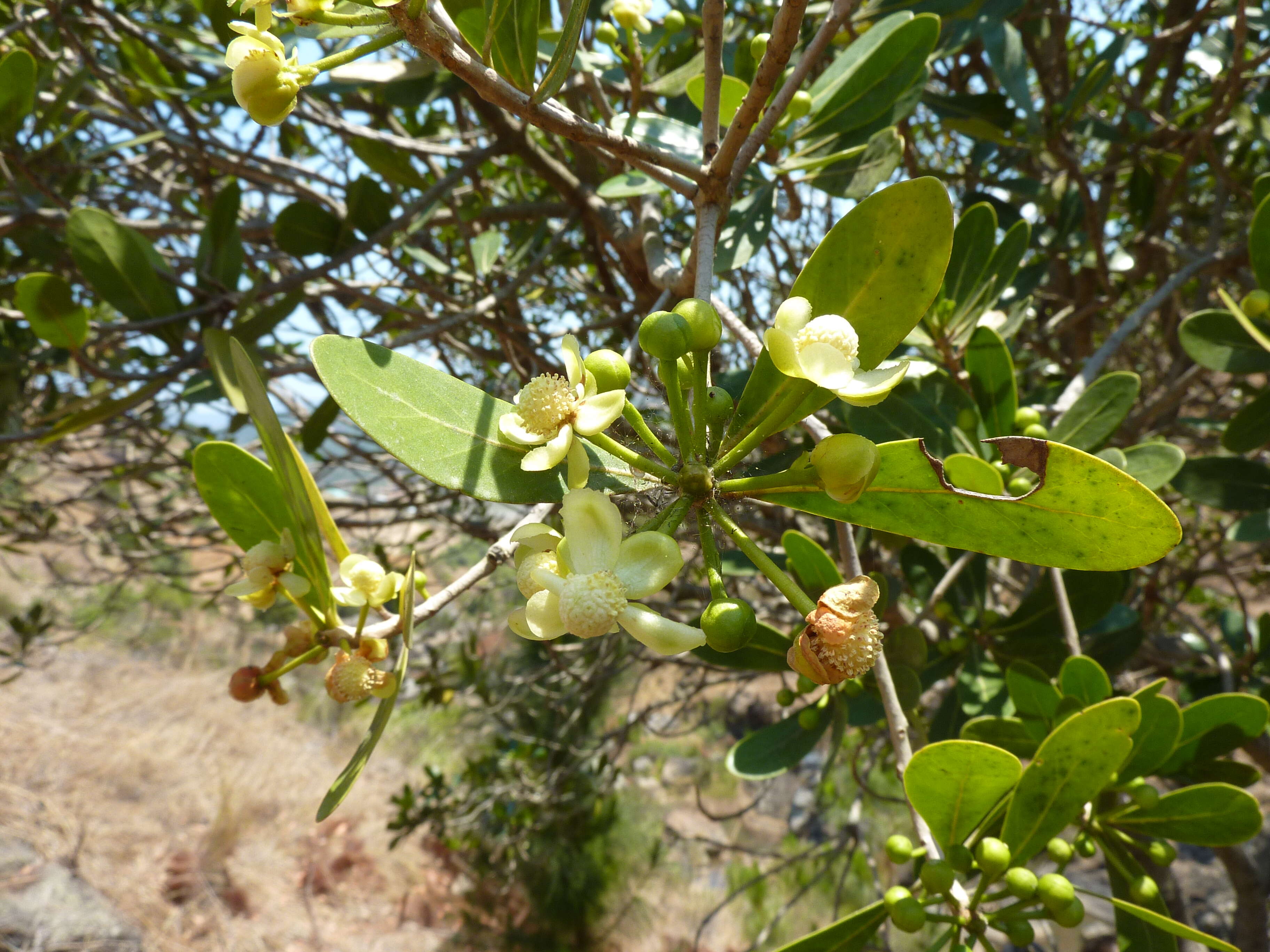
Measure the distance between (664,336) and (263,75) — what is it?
0.44m

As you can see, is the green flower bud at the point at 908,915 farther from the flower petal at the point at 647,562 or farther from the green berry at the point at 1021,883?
the flower petal at the point at 647,562

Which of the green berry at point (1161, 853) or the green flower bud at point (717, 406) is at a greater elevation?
the green flower bud at point (717, 406)

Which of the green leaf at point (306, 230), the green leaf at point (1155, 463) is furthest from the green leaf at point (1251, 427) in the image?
the green leaf at point (306, 230)

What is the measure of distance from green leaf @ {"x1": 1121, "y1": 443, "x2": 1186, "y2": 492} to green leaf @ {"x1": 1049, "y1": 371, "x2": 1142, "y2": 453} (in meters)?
0.06

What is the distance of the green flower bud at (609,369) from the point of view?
0.67 meters

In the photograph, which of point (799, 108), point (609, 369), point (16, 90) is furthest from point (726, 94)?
point (16, 90)

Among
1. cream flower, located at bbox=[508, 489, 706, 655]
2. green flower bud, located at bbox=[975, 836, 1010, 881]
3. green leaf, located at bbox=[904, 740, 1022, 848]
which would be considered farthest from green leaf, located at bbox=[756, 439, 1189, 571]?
green flower bud, located at bbox=[975, 836, 1010, 881]

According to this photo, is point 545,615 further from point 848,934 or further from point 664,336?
point 848,934

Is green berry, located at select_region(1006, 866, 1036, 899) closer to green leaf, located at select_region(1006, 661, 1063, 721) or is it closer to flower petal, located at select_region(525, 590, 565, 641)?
green leaf, located at select_region(1006, 661, 1063, 721)

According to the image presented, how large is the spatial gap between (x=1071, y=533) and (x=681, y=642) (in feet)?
1.06

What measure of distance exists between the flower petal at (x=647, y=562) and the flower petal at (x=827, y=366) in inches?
6.8

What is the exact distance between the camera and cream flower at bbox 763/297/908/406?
576mm

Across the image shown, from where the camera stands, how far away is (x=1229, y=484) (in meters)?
1.61

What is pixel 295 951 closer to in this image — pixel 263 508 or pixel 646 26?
pixel 263 508
